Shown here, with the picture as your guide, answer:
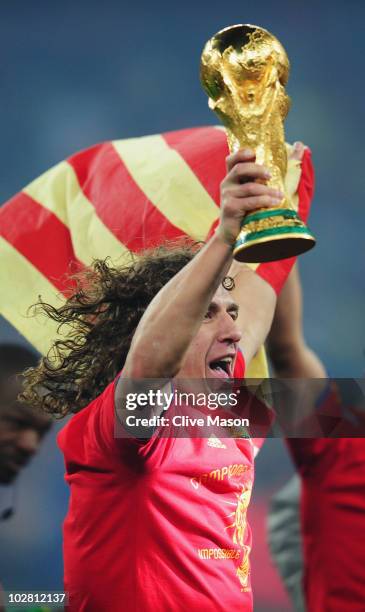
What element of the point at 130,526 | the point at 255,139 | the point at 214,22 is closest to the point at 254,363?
the point at 130,526

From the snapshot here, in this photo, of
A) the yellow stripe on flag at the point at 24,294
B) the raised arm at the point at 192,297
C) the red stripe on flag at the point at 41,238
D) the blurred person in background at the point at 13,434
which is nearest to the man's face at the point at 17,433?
the blurred person in background at the point at 13,434

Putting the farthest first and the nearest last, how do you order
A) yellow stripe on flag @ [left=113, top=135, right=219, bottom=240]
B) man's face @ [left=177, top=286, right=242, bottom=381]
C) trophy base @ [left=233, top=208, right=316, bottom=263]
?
yellow stripe on flag @ [left=113, top=135, right=219, bottom=240] < man's face @ [left=177, top=286, right=242, bottom=381] < trophy base @ [left=233, top=208, right=316, bottom=263]

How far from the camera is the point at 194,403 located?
1.56 meters

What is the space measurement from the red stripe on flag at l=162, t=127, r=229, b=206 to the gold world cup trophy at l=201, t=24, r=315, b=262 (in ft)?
3.44

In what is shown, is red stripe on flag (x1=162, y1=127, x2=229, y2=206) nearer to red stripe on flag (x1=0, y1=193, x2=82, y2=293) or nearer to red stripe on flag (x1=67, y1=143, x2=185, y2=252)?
red stripe on flag (x1=67, y1=143, x2=185, y2=252)

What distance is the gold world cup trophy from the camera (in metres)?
1.25

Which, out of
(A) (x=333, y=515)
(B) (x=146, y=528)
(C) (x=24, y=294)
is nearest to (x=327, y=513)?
(A) (x=333, y=515)

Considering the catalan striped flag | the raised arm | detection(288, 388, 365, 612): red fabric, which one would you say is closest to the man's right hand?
the raised arm

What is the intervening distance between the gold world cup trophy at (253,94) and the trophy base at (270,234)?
10mm

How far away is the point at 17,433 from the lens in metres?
2.25

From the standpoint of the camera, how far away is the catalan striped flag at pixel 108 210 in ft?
7.75

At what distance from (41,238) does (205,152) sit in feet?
1.48

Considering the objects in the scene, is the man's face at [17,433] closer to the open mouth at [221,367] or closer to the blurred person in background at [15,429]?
the blurred person in background at [15,429]

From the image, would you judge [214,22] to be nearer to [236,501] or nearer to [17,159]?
[17,159]
